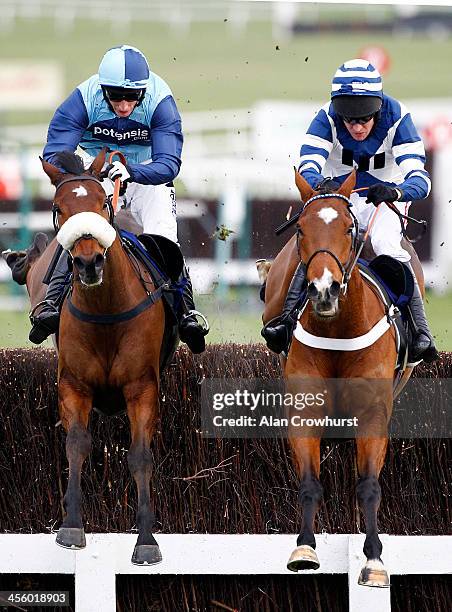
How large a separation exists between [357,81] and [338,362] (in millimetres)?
1430

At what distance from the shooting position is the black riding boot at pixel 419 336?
6.01 m

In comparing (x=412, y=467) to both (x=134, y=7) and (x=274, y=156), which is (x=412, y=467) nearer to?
(x=274, y=156)

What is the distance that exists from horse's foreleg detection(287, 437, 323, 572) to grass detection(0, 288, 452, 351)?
638cm

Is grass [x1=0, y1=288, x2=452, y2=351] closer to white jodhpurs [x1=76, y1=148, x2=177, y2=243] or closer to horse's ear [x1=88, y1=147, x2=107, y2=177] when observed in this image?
white jodhpurs [x1=76, y1=148, x2=177, y2=243]

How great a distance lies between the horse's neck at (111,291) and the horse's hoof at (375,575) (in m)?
1.54

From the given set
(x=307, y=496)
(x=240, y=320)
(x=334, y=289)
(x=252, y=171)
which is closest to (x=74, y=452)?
(x=307, y=496)

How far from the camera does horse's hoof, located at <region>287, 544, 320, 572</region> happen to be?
5023 millimetres

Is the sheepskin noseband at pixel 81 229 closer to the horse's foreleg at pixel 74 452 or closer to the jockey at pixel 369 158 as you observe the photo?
the horse's foreleg at pixel 74 452

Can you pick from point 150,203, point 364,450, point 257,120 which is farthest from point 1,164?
point 364,450

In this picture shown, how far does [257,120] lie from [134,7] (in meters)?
12.2

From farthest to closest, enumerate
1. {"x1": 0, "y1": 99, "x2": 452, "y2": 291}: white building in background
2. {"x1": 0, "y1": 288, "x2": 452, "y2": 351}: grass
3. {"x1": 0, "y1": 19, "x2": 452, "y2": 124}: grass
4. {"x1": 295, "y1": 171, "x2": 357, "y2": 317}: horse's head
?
{"x1": 0, "y1": 19, "x2": 452, "y2": 124}: grass → {"x1": 0, "y1": 99, "x2": 452, "y2": 291}: white building in background → {"x1": 0, "y1": 288, "x2": 452, "y2": 351}: grass → {"x1": 295, "y1": 171, "x2": 357, "y2": 317}: horse's head

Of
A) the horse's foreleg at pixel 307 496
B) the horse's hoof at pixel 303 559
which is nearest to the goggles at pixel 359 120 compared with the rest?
the horse's foreleg at pixel 307 496

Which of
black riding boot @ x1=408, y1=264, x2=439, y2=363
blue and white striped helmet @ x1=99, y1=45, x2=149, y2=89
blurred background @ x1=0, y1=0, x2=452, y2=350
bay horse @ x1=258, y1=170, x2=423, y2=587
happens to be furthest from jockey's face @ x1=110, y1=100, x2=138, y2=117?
blurred background @ x1=0, y1=0, x2=452, y2=350

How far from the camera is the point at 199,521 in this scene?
641 centimetres
